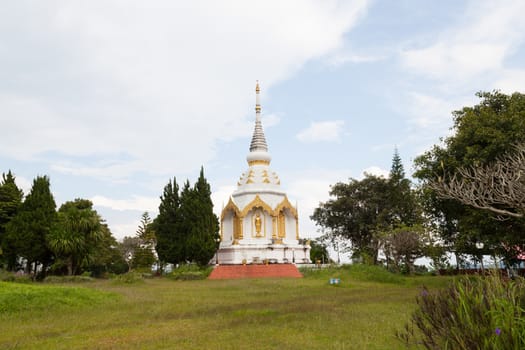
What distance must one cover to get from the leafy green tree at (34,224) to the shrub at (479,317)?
83.2 feet

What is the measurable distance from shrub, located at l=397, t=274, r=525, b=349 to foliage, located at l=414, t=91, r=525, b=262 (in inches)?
339

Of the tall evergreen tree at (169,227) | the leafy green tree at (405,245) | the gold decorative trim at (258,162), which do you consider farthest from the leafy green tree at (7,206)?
the leafy green tree at (405,245)

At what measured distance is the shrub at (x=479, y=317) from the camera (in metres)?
4.14

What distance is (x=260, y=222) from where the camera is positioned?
3600 cm

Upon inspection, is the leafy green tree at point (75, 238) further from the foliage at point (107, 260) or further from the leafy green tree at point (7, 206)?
the foliage at point (107, 260)

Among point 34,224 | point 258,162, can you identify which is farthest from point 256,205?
point 34,224

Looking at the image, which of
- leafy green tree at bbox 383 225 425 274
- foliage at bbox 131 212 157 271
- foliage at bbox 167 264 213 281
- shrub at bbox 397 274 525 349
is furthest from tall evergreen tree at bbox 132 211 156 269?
shrub at bbox 397 274 525 349

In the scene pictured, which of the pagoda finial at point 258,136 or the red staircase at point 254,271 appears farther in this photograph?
the pagoda finial at point 258,136

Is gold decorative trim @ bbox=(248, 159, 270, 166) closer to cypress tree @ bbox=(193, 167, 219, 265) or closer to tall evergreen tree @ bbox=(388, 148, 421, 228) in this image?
cypress tree @ bbox=(193, 167, 219, 265)

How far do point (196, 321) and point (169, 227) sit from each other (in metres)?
23.5

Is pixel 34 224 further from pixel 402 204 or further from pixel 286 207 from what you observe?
pixel 402 204

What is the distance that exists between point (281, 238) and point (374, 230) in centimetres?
753

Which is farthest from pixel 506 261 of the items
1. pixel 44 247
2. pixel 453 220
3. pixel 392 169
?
pixel 392 169

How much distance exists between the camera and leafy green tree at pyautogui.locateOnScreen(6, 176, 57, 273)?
84.4ft
